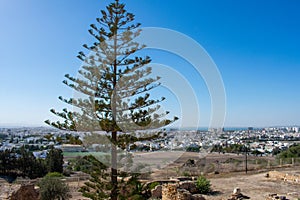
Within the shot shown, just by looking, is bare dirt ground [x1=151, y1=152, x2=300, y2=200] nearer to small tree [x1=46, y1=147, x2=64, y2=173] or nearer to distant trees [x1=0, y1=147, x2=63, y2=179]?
small tree [x1=46, y1=147, x2=64, y2=173]

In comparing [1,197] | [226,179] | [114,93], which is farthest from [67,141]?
[226,179]

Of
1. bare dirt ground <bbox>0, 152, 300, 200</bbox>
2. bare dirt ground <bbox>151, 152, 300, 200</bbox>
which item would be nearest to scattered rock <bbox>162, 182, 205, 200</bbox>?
bare dirt ground <bbox>0, 152, 300, 200</bbox>

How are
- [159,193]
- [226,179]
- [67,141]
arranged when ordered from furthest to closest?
[226,179] < [159,193] < [67,141]

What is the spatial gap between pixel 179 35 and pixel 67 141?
3.96 meters

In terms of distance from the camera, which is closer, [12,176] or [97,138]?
[97,138]

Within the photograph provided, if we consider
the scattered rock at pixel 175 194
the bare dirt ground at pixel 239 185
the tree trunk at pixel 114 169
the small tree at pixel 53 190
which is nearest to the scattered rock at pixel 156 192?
the bare dirt ground at pixel 239 185

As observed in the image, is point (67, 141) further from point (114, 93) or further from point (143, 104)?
point (143, 104)

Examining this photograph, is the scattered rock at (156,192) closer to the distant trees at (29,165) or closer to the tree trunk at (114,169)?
the tree trunk at (114,169)

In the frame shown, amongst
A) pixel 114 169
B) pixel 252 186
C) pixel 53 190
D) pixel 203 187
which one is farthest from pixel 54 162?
pixel 114 169

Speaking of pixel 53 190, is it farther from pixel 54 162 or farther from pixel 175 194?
pixel 54 162

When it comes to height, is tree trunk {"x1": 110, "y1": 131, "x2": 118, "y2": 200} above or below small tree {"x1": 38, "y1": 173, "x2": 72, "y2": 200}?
above

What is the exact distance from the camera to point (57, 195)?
10.6 metres

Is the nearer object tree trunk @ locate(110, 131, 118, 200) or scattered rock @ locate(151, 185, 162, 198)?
tree trunk @ locate(110, 131, 118, 200)

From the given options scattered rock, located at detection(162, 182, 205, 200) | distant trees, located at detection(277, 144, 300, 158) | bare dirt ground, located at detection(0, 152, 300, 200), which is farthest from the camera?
distant trees, located at detection(277, 144, 300, 158)
